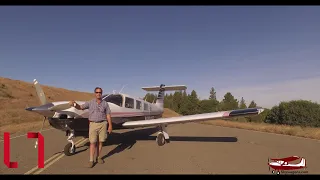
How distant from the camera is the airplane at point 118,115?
300 inches

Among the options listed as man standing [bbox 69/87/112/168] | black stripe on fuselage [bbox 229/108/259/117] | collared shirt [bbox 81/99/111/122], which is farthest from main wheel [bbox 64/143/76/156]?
black stripe on fuselage [bbox 229/108/259/117]

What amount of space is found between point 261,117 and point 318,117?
19.5 m

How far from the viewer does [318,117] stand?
163 feet

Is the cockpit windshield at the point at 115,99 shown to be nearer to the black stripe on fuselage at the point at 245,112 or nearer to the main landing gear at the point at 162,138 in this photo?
the main landing gear at the point at 162,138

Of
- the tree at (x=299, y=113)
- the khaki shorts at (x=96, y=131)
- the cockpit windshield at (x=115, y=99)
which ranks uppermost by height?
the cockpit windshield at (x=115, y=99)

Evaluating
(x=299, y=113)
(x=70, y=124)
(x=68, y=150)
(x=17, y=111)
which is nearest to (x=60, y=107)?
(x=70, y=124)

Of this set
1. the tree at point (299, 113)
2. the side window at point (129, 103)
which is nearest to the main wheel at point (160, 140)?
the side window at point (129, 103)

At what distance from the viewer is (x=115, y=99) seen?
403 inches

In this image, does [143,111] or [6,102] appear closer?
[143,111]

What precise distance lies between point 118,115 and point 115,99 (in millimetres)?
769
